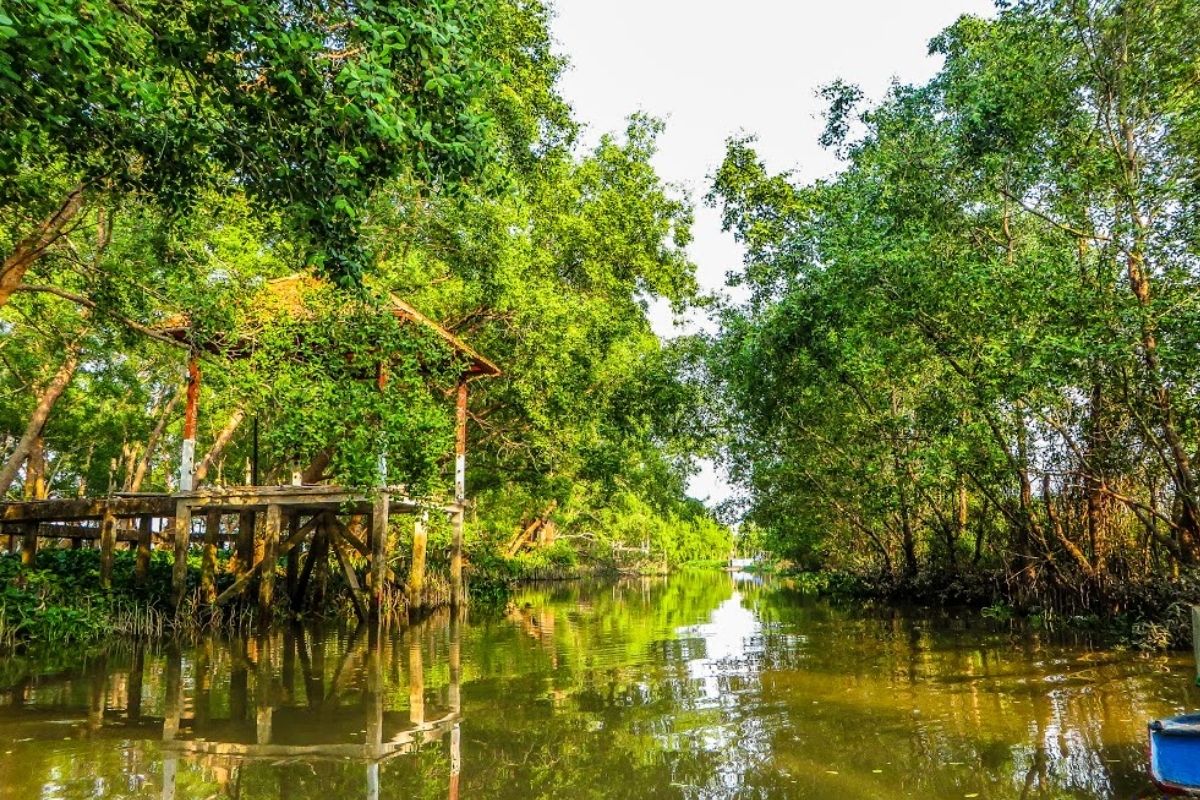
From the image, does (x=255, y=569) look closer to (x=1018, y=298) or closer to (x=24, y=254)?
(x=24, y=254)

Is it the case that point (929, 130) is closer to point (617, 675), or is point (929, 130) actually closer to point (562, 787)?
point (617, 675)

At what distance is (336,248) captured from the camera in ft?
21.6

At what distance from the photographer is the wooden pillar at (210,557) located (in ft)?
50.3

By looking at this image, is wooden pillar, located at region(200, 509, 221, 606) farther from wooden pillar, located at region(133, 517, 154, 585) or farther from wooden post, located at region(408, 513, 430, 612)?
wooden post, located at region(408, 513, 430, 612)

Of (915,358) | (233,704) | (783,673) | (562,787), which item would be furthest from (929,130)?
(233,704)

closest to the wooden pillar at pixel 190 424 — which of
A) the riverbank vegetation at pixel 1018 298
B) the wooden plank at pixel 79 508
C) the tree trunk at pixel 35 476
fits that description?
the wooden plank at pixel 79 508

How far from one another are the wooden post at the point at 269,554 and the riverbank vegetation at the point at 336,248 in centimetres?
137

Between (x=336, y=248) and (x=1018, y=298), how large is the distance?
31.4 ft

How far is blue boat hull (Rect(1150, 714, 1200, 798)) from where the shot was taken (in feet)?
14.1

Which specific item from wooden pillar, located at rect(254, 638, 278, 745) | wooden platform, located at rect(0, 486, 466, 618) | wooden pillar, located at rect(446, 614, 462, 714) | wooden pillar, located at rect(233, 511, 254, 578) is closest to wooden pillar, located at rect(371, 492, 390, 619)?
wooden platform, located at rect(0, 486, 466, 618)

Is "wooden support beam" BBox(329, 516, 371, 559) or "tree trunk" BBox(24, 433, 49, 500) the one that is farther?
"tree trunk" BBox(24, 433, 49, 500)

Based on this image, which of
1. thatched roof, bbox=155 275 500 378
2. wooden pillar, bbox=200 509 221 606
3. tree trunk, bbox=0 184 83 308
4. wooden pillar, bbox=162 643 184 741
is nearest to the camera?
wooden pillar, bbox=162 643 184 741

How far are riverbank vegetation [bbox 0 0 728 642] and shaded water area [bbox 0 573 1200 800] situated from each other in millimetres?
2826

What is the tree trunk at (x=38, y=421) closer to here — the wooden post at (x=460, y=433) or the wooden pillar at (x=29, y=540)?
the wooden pillar at (x=29, y=540)
